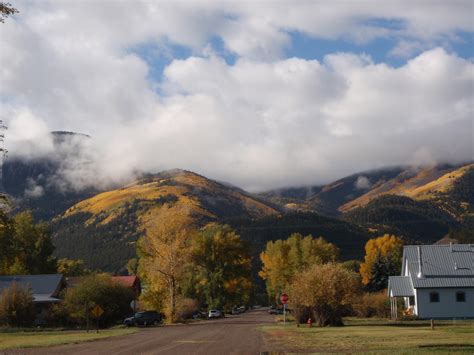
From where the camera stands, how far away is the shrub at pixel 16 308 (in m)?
60.2

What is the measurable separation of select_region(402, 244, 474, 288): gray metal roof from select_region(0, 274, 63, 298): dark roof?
138 ft

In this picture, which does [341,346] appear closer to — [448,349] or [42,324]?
[448,349]

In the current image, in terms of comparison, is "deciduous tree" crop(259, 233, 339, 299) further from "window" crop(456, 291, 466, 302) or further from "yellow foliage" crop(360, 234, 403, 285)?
"window" crop(456, 291, 466, 302)

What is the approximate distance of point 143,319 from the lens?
2370 inches

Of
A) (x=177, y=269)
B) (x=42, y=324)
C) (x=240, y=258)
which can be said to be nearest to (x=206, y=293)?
(x=240, y=258)

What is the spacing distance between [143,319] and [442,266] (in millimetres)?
31908

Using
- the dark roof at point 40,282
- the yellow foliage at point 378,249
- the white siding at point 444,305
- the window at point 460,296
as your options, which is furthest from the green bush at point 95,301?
the yellow foliage at point 378,249

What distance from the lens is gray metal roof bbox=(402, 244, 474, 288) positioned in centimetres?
6569

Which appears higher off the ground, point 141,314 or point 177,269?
point 177,269

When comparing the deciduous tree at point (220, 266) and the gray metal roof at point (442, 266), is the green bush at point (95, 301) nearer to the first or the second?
the deciduous tree at point (220, 266)

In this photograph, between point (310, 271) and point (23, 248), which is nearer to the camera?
point (310, 271)

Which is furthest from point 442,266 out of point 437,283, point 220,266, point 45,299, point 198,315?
point 45,299

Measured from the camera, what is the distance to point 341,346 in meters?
28.8

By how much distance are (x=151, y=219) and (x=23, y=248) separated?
41237mm
